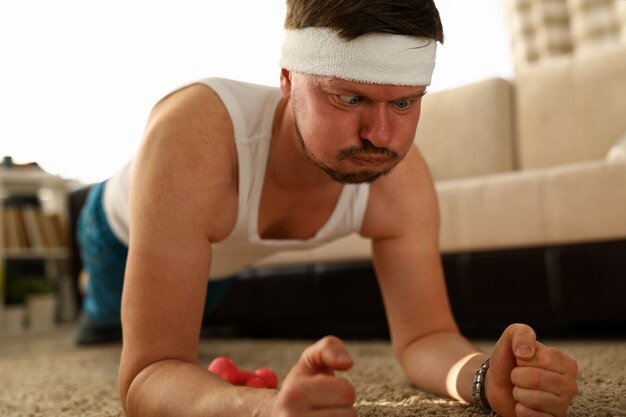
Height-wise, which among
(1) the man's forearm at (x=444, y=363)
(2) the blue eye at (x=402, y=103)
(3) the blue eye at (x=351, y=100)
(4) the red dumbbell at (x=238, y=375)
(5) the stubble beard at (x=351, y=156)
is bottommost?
(4) the red dumbbell at (x=238, y=375)

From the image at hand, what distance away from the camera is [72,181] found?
372cm

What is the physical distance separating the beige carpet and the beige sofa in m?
0.28

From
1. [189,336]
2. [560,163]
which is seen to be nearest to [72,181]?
[560,163]

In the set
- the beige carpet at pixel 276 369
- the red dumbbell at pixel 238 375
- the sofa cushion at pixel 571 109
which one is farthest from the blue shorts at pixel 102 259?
the sofa cushion at pixel 571 109

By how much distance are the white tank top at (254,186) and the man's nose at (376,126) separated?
233 mm

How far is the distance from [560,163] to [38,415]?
179 centimetres

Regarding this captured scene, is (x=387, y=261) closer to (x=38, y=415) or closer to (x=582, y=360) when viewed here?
(x=582, y=360)

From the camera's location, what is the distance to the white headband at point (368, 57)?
0.83 metres

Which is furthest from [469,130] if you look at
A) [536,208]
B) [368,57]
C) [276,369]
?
[368,57]

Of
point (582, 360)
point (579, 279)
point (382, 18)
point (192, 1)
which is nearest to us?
point (382, 18)

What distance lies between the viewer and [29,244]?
346cm

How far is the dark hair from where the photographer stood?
837 millimetres

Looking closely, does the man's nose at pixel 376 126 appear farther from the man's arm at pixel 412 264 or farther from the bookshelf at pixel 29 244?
the bookshelf at pixel 29 244

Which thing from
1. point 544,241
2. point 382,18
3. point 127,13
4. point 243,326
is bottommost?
point 243,326
